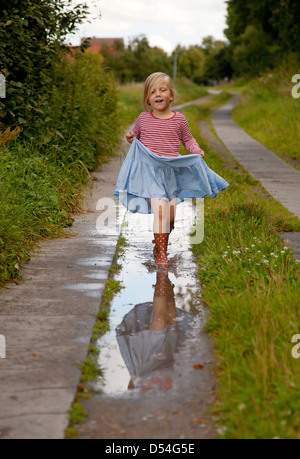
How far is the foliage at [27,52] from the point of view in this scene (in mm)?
7074

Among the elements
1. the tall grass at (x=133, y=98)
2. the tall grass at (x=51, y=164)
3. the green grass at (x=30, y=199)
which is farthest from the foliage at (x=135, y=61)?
the green grass at (x=30, y=199)

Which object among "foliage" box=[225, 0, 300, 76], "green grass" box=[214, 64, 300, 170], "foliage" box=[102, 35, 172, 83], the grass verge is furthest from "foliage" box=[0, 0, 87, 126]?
"foliage" box=[102, 35, 172, 83]

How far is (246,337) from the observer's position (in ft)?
11.4

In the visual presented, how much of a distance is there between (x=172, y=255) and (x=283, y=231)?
5.14ft

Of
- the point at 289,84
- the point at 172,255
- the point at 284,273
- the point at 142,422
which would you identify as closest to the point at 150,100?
the point at 172,255

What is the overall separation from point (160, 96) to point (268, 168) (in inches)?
262

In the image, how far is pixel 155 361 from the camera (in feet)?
11.4

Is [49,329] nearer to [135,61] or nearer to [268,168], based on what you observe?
[268,168]

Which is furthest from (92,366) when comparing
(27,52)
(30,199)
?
(27,52)

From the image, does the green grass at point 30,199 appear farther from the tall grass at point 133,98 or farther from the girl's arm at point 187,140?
the tall grass at point 133,98

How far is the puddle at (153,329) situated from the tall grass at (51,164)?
928 mm

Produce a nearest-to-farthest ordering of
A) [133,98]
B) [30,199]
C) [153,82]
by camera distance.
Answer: [153,82] < [30,199] < [133,98]

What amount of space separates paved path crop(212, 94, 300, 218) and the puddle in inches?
109
